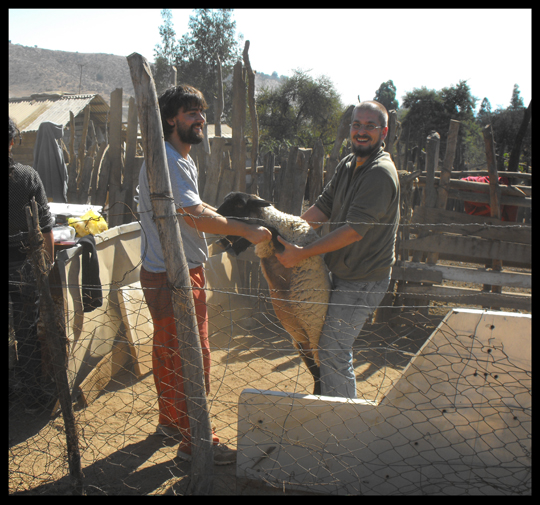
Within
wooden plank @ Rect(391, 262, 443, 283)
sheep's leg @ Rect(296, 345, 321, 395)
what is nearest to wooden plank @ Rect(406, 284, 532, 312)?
wooden plank @ Rect(391, 262, 443, 283)

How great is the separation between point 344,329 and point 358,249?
21.9 inches

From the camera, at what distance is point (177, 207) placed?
2.42 m

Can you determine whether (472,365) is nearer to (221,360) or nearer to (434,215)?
(221,360)

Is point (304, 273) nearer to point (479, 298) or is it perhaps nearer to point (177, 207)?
point (177, 207)

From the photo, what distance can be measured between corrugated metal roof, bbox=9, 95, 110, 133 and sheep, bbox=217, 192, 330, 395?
19508 mm

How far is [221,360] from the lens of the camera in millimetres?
4613

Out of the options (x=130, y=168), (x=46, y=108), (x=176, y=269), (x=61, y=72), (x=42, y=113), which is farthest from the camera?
(x=61, y=72)

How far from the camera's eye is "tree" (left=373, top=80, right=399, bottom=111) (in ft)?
122

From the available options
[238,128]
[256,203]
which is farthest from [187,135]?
[238,128]

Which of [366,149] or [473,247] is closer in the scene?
[366,149]

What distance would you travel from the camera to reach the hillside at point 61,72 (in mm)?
67812

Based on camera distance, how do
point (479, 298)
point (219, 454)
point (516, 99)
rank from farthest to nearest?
point (516, 99) < point (479, 298) < point (219, 454)

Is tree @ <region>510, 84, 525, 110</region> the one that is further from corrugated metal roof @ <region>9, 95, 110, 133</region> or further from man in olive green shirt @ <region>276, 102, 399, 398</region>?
Answer: man in olive green shirt @ <region>276, 102, 399, 398</region>

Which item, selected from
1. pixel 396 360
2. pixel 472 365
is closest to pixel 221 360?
pixel 396 360
